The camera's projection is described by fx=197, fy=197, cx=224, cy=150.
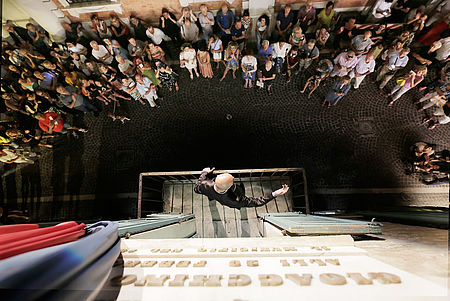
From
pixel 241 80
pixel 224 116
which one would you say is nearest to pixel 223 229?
pixel 224 116

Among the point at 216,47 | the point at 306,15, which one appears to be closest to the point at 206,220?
the point at 216,47

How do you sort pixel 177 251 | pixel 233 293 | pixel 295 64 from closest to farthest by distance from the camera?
pixel 233 293 → pixel 177 251 → pixel 295 64

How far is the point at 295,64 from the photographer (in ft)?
20.8

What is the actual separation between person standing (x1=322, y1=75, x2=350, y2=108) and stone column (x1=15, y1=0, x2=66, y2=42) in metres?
9.78

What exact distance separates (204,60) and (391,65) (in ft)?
18.2

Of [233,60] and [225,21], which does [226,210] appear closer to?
[233,60]

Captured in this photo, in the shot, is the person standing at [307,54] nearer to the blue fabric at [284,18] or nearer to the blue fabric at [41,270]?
the blue fabric at [284,18]

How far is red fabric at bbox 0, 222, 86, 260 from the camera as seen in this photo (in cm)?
136

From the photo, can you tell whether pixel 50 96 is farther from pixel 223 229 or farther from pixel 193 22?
pixel 223 229

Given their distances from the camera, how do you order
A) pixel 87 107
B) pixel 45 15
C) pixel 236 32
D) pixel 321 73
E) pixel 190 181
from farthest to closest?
pixel 45 15 → pixel 87 107 → pixel 190 181 → pixel 236 32 → pixel 321 73

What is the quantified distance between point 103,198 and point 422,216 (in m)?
7.83

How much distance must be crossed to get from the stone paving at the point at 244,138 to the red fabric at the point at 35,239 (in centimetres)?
445

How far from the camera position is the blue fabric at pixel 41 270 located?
0.94 m

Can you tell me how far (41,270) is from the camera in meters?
1.05
